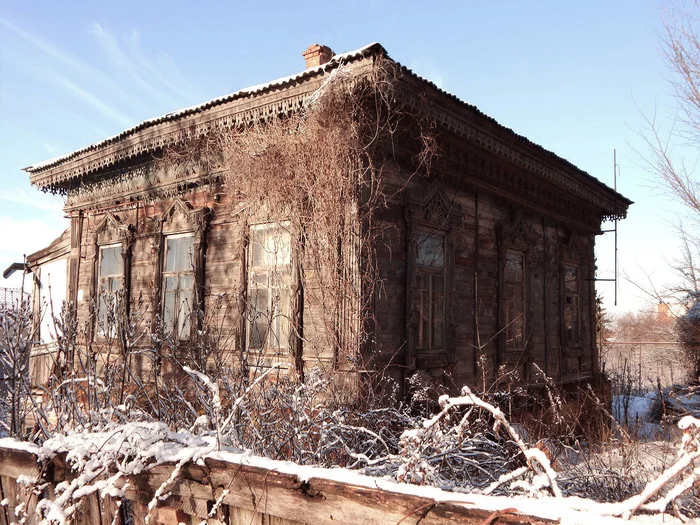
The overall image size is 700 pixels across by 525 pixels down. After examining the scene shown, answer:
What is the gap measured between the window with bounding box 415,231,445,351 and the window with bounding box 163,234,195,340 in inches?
149

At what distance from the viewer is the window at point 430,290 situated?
26.1 feet

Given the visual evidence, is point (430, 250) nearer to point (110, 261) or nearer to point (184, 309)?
point (184, 309)

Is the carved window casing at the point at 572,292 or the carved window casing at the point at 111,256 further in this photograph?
the carved window casing at the point at 572,292

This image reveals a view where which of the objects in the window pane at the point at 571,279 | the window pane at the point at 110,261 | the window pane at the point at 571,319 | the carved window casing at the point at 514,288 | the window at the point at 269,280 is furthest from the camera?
the window pane at the point at 571,279

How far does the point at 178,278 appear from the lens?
955 cm

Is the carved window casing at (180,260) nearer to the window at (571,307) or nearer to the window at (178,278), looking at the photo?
the window at (178,278)

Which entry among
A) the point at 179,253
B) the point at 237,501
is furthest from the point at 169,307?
the point at 237,501

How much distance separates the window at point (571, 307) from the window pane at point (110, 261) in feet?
30.3

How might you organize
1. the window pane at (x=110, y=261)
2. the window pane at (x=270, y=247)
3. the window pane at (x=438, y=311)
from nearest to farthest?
the window pane at (x=270, y=247) → the window pane at (x=438, y=311) → the window pane at (x=110, y=261)

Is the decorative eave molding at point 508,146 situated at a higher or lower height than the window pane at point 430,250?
higher

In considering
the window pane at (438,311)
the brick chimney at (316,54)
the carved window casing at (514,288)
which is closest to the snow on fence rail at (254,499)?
the window pane at (438,311)

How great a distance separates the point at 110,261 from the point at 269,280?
452 centimetres

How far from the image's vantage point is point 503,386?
9547 millimetres

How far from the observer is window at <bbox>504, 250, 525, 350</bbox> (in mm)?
10055
